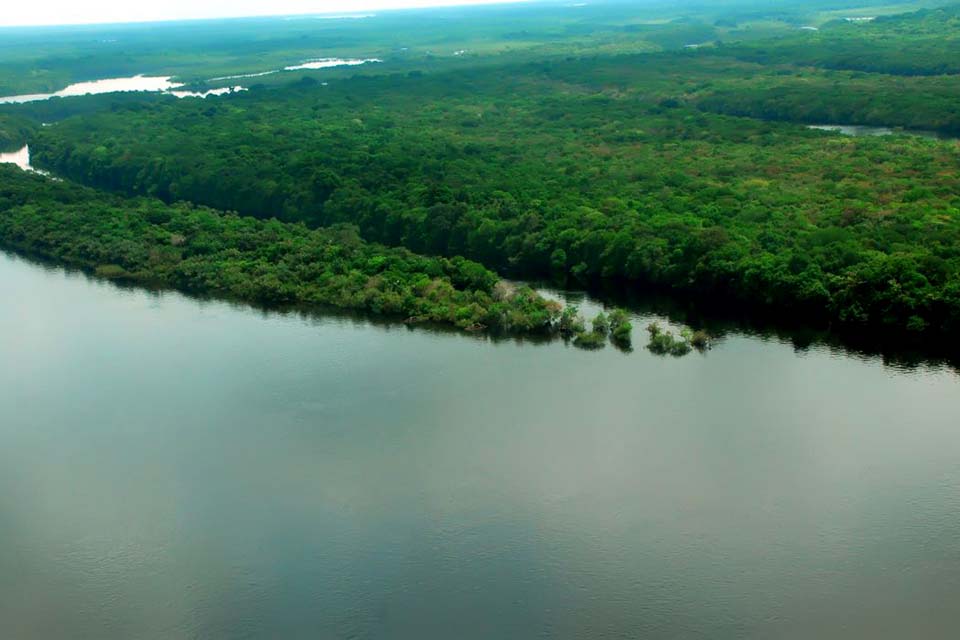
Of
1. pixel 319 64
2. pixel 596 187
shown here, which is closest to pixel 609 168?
pixel 596 187

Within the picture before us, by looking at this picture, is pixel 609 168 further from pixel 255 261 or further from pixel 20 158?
pixel 20 158

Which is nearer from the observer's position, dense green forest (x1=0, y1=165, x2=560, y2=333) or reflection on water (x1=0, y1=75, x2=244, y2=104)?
dense green forest (x1=0, y1=165, x2=560, y2=333)

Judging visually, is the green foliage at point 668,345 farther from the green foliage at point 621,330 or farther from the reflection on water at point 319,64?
the reflection on water at point 319,64

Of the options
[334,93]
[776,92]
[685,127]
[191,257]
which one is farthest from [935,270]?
[334,93]

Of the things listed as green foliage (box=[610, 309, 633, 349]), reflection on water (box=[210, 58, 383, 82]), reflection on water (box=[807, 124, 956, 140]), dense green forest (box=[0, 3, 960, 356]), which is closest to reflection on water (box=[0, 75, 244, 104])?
reflection on water (box=[210, 58, 383, 82])

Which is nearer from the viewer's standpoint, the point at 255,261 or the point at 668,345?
the point at 668,345

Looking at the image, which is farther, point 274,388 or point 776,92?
point 776,92

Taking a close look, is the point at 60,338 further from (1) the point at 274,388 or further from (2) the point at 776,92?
(2) the point at 776,92

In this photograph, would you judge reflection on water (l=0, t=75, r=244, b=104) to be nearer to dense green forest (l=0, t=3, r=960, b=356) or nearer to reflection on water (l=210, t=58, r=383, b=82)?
reflection on water (l=210, t=58, r=383, b=82)
